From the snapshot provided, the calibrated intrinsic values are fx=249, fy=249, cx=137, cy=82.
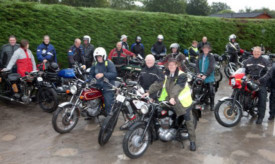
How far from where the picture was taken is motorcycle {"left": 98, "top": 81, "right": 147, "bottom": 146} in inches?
164

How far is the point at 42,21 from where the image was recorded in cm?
843

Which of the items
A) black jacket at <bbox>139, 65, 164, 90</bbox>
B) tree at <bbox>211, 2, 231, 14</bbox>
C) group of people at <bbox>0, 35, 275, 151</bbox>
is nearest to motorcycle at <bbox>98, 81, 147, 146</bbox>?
group of people at <bbox>0, 35, 275, 151</bbox>

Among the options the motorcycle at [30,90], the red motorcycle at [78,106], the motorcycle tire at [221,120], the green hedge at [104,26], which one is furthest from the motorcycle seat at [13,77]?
the motorcycle tire at [221,120]

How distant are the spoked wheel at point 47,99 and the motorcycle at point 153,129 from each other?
287cm

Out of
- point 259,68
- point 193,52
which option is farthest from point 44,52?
point 259,68

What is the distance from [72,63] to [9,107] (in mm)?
2121

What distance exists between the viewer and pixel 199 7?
2240 inches

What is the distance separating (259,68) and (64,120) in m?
4.33

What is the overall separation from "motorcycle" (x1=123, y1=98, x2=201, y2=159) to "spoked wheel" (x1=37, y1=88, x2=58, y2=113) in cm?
287

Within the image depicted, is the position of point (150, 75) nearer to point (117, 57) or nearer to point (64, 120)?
point (64, 120)

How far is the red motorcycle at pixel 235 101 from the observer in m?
5.27

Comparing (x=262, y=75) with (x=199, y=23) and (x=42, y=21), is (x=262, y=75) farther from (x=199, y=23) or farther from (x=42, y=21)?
(x=199, y=23)

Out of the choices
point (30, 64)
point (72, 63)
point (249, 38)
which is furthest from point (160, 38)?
point (249, 38)

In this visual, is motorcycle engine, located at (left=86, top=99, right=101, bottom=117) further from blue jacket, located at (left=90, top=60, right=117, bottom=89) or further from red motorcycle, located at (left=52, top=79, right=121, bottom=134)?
blue jacket, located at (left=90, top=60, right=117, bottom=89)
